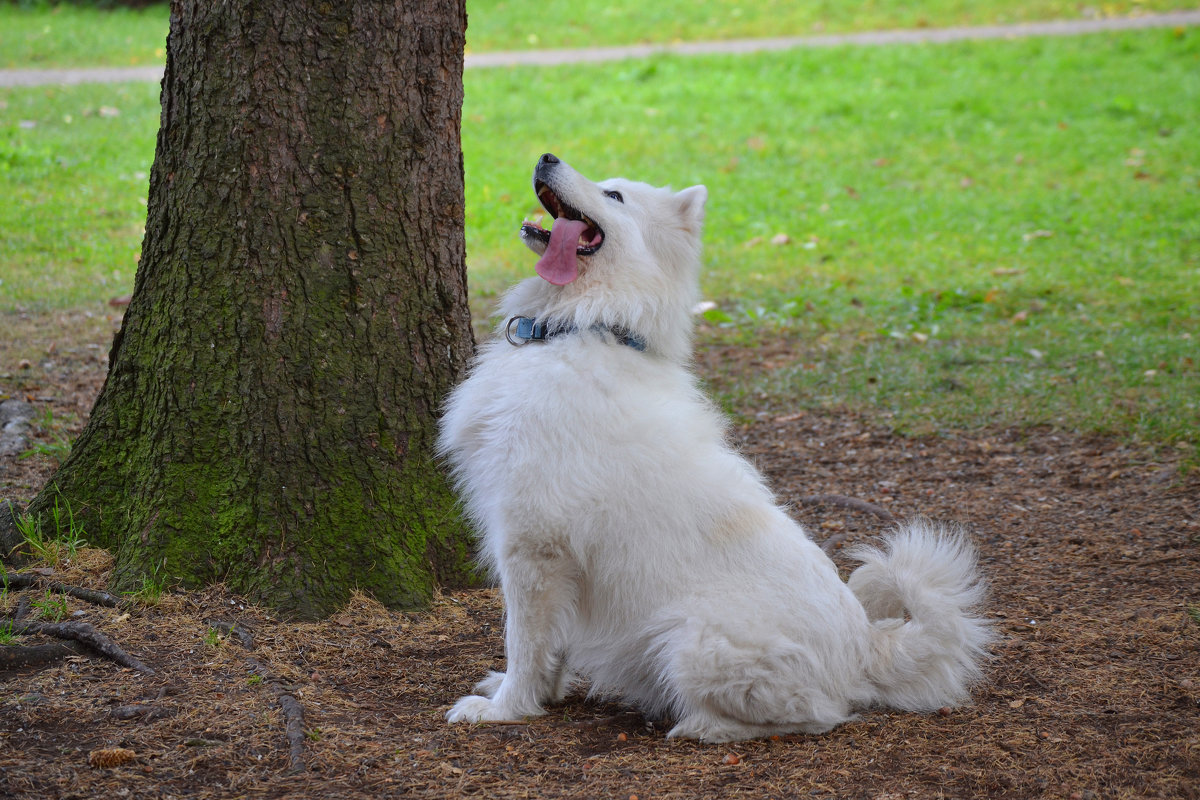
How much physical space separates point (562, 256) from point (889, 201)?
9.06 metres

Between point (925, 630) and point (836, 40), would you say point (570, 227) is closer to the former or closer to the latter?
point (925, 630)

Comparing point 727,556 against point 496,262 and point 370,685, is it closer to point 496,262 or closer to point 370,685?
point 370,685

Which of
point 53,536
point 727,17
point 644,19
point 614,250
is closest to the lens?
point 614,250

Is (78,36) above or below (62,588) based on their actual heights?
above

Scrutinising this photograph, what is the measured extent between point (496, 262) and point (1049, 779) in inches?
295

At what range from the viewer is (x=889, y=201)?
39.1ft

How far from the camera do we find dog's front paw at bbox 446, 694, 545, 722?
3.53 metres

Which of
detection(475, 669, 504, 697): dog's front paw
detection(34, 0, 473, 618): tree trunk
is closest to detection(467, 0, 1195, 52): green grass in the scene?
detection(34, 0, 473, 618): tree trunk

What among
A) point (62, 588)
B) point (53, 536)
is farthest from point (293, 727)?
point (53, 536)

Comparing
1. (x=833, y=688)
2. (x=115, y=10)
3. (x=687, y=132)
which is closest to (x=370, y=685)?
(x=833, y=688)

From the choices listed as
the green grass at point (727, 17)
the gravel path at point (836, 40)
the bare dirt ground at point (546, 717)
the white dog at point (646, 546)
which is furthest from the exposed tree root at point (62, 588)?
the green grass at point (727, 17)

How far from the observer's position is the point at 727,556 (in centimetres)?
347

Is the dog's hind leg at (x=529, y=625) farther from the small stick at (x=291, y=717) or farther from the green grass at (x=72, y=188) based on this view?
the green grass at (x=72, y=188)

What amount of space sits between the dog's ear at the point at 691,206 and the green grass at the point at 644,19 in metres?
15.0
